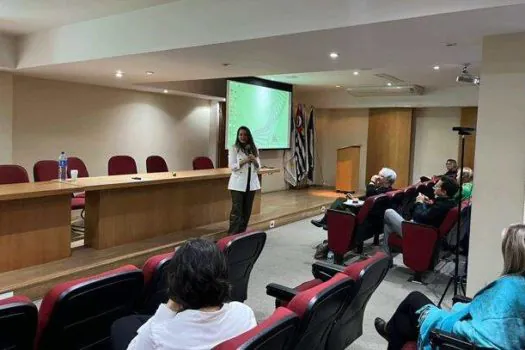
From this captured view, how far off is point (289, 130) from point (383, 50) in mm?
5901

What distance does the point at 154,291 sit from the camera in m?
2.34

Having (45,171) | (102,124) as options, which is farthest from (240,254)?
(102,124)

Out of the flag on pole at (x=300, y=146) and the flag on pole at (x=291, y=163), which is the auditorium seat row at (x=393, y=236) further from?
the flag on pole at (x=300, y=146)

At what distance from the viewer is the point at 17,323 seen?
167 centimetres

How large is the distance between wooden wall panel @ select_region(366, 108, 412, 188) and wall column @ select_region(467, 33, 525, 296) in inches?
274

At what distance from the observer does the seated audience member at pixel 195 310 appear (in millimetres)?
1415

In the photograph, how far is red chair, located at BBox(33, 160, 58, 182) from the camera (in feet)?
17.1

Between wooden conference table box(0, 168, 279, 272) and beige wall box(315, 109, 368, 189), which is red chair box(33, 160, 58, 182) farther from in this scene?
beige wall box(315, 109, 368, 189)

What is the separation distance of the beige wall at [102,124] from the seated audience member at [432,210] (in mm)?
4734

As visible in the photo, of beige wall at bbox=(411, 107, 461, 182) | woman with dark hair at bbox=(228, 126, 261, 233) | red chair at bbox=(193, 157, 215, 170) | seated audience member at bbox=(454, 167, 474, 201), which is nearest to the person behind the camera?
seated audience member at bbox=(454, 167, 474, 201)

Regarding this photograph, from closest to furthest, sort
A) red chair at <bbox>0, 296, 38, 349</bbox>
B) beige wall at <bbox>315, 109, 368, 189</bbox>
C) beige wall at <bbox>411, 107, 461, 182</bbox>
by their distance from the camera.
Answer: red chair at <bbox>0, 296, 38, 349</bbox> → beige wall at <bbox>411, 107, 461, 182</bbox> → beige wall at <bbox>315, 109, 368, 189</bbox>

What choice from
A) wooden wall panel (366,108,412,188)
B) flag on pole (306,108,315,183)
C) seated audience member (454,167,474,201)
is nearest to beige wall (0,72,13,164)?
seated audience member (454,167,474,201)

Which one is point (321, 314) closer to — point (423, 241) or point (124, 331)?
point (124, 331)

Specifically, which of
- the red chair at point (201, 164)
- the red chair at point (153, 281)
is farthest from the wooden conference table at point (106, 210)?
the red chair at point (153, 281)
